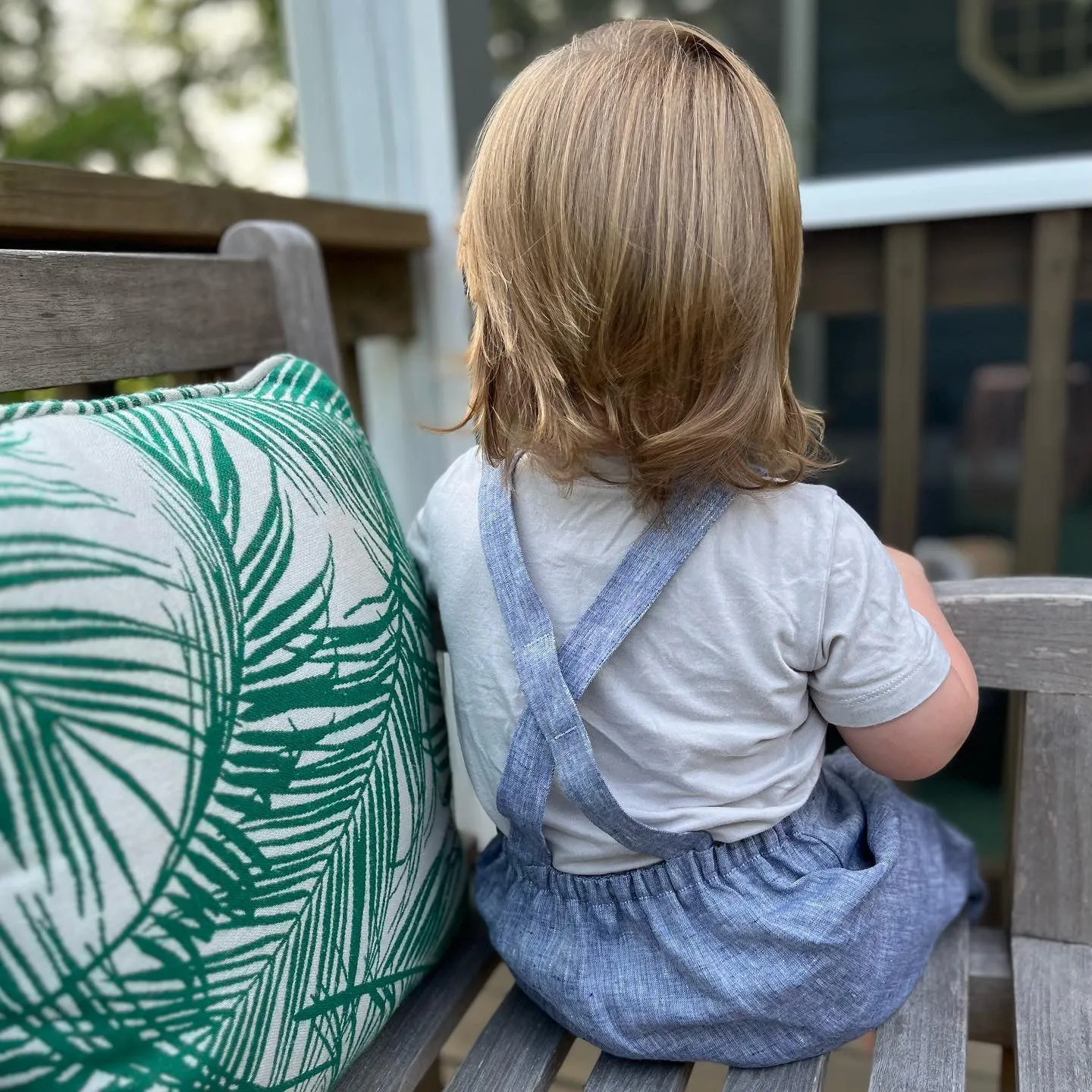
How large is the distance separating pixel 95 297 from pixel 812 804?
0.72m

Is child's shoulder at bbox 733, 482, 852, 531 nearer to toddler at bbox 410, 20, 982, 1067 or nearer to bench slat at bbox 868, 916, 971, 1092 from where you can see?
toddler at bbox 410, 20, 982, 1067

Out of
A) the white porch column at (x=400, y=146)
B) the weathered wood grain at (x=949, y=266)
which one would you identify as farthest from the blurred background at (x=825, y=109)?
the weathered wood grain at (x=949, y=266)

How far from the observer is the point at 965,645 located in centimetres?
88

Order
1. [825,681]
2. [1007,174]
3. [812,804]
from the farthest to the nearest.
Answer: [1007,174] → [812,804] → [825,681]

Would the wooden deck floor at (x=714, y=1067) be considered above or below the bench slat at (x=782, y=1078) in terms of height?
below

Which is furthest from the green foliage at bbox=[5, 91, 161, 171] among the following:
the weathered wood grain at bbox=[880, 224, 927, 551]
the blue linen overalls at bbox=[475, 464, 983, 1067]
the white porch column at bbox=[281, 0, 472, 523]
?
the blue linen overalls at bbox=[475, 464, 983, 1067]

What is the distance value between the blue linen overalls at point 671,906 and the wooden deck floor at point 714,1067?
847 millimetres

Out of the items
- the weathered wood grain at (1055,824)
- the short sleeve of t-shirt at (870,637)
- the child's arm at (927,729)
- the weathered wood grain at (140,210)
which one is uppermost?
the weathered wood grain at (140,210)

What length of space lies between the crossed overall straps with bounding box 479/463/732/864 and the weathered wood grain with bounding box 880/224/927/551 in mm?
840

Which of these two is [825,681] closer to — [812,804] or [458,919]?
[812,804]

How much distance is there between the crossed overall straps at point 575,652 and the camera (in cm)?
70

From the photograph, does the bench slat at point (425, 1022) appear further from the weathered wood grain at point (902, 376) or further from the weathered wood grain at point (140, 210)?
the weathered wood grain at point (902, 376)

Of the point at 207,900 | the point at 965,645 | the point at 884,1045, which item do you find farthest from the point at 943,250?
the point at 207,900

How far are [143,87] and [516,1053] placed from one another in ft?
14.1
